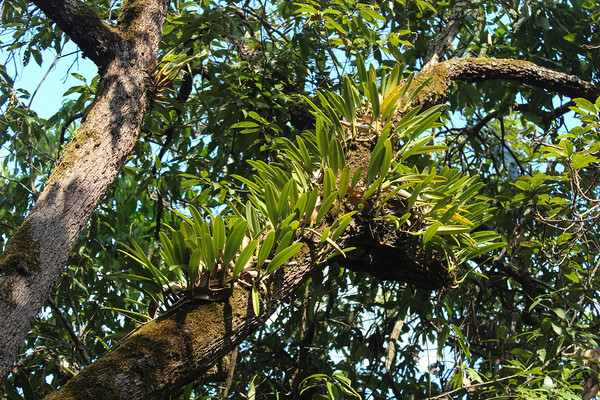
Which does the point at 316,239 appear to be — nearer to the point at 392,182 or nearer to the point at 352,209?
the point at 352,209

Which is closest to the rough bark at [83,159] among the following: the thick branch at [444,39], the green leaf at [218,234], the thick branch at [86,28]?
the thick branch at [86,28]

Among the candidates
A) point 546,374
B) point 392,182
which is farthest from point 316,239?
point 546,374

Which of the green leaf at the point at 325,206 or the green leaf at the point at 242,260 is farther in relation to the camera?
the green leaf at the point at 325,206

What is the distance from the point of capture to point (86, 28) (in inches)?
70.7

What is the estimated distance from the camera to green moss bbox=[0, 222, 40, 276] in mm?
1318

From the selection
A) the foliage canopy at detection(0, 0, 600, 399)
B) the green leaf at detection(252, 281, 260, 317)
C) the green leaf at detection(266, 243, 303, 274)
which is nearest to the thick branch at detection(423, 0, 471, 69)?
the foliage canopy at detection(0, 0, 600, 399)

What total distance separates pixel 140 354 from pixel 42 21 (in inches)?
114

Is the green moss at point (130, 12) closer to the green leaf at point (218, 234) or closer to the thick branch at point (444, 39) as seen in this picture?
the green leaf at point (218, 234)

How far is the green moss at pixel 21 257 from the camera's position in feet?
4.33

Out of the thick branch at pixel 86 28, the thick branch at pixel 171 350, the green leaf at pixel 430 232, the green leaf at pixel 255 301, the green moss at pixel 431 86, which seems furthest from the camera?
the green moss at pixel 431 86

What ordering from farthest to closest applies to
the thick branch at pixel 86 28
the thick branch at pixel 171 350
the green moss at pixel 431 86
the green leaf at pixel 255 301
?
the green moss at pixel 431 86, the thick branch at pixel 86 28, the green leaf at pixel 255 301, the thick branch at pixel 171 350

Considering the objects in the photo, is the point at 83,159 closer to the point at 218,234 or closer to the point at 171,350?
the point at 218,234

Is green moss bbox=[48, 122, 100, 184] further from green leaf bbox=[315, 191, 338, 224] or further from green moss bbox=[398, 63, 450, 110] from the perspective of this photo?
green moss bbox=[398, 63, 450, 110]

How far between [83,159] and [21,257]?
1.08 feet
